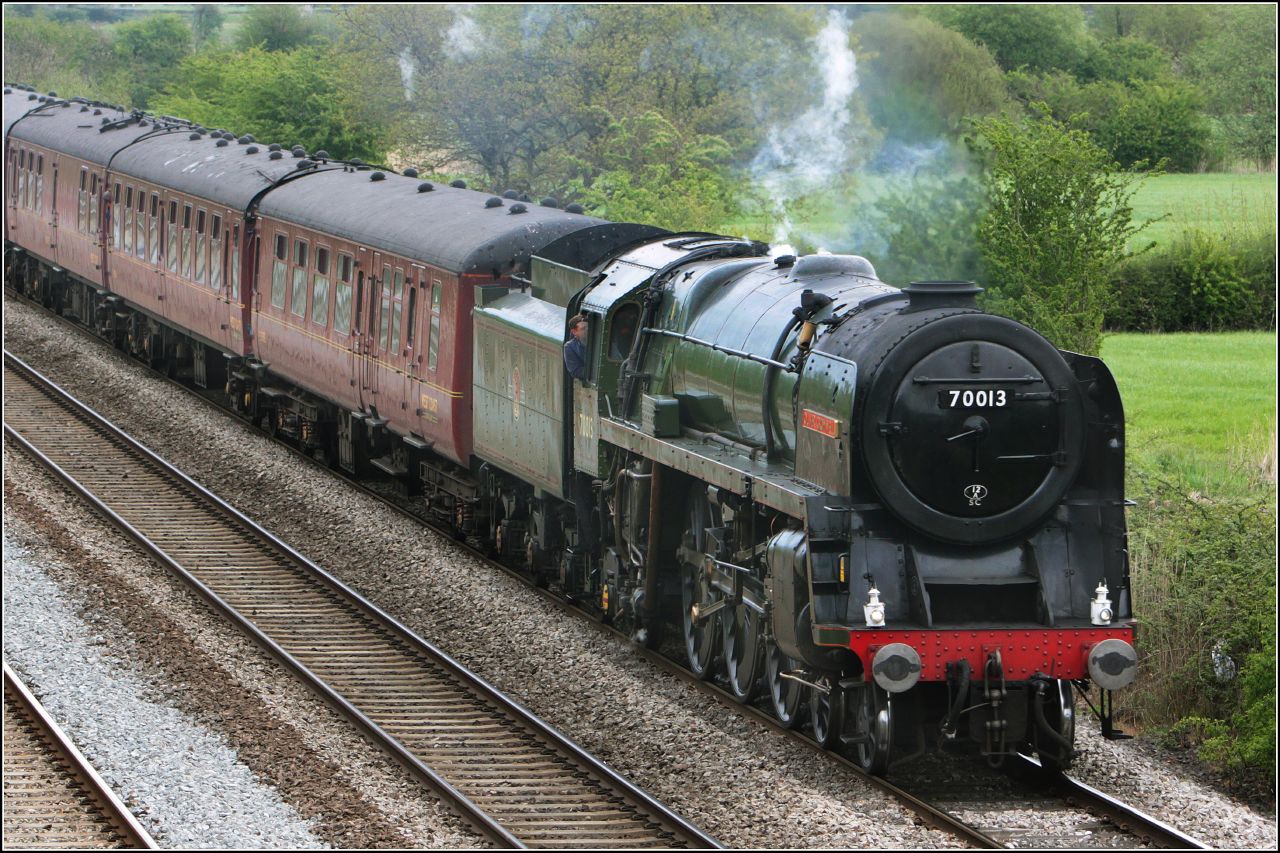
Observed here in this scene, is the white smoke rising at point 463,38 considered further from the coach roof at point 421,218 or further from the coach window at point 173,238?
the coach roof at point 421,218

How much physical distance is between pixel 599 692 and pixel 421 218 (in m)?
7.13

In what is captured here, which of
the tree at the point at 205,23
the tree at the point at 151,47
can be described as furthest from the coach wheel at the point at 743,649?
the tree at the point at 205,23

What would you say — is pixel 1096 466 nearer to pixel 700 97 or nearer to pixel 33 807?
pixel 33 807

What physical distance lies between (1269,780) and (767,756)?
118 inches

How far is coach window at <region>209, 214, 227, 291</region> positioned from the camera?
75.6 feet

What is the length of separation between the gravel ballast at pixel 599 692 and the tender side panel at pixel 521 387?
1173 mm

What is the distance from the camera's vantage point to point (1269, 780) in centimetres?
1045

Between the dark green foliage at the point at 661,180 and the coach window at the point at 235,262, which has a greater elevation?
the dark green foliage at the point at 661,180

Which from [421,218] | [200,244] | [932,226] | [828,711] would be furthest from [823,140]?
[828,711]

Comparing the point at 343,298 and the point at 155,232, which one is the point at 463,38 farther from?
the point at 343,298

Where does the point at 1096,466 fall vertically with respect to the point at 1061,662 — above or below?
above

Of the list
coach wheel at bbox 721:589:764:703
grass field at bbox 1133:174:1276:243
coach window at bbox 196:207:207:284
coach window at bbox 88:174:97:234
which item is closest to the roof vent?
coach wheel at bbox 721:589:764:703

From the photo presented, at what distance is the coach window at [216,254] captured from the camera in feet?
75.6

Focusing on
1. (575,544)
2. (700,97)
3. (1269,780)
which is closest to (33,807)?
(575,544)
